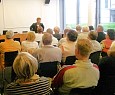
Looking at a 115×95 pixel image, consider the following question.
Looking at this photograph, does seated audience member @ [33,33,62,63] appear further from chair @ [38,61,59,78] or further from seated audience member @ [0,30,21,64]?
seated audience member @ [0,30,21,64]

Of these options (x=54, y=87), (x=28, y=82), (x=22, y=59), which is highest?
(x=22, y=59)

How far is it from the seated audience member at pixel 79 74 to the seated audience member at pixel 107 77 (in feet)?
1.18

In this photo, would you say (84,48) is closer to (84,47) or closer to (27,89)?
(84,47)

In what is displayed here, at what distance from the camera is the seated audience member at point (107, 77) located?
2877 mm

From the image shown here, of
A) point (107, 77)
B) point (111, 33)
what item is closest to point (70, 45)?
point (111, 33)

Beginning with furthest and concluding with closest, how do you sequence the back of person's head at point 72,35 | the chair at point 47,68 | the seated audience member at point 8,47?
the seated audience member at point 8,47 < the back of person's head at point 72,35 < the chair at point 47,68

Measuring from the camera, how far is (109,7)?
9.84m

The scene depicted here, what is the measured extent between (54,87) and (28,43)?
2.76m

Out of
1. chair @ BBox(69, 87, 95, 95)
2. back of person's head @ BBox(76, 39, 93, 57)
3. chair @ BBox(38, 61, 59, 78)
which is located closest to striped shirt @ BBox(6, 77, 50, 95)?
chair @ BBox(69, 87, 95, 95)

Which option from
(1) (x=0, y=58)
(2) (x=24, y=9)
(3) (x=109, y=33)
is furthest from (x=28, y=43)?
(2) (x=24, y=9)

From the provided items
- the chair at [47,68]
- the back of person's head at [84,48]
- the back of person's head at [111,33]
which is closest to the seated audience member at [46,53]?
the chair at [47,68]

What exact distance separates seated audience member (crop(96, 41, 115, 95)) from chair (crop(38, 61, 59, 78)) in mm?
800

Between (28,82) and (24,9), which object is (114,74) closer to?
(28,82)

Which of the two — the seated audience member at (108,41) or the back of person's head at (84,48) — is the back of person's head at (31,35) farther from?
the back of person's head at (84,48)
